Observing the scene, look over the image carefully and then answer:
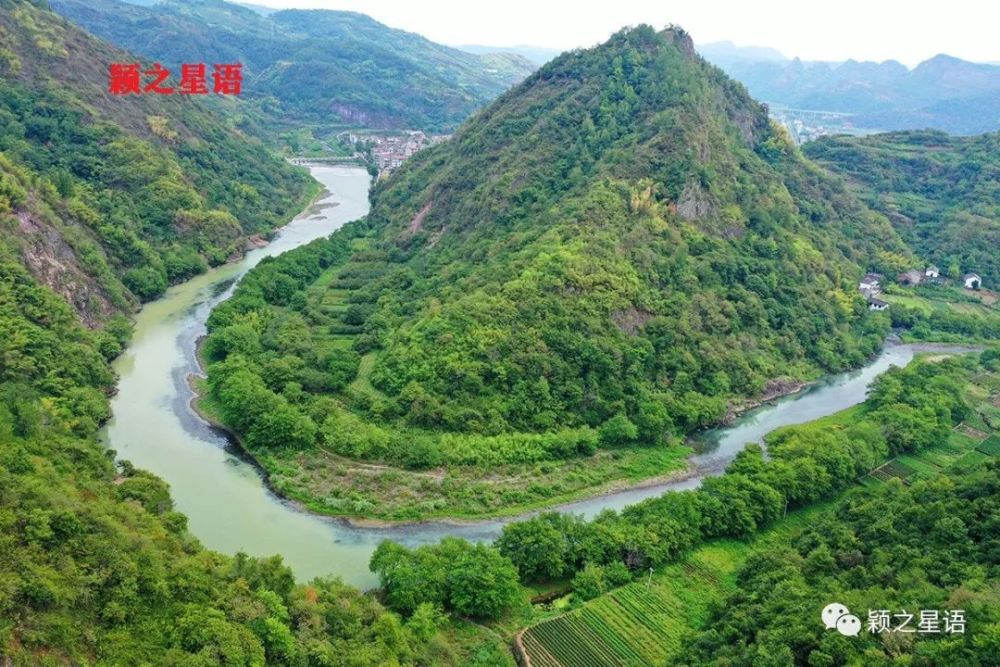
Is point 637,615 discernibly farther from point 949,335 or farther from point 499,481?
point 949,335

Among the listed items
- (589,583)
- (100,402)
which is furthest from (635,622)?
(100,402)

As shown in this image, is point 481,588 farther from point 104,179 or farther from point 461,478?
point 104,179

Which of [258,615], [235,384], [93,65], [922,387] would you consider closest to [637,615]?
[258,615]

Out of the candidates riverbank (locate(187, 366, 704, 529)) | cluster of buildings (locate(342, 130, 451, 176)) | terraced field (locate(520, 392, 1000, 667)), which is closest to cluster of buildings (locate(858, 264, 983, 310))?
riverbank (locate(187, 366, 704, 529))

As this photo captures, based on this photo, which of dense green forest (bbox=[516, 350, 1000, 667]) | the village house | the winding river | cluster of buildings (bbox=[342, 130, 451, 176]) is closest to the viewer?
dense green forest (bbox=[516, 350, 1000, 667])

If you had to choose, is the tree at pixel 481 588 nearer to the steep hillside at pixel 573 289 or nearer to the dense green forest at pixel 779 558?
the dense green forest at pixel 779 558

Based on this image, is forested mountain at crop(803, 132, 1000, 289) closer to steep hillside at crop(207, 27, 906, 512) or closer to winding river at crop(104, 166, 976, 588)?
steep hillside at crop(207, 27, 906, 512)

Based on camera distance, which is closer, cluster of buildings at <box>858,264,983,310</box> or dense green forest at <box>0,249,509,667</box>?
dense green forest at <box>0,249,509,667</box>

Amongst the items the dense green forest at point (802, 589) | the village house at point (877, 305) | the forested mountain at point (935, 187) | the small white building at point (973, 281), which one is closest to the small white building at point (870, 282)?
the village house at point (877, 305)
